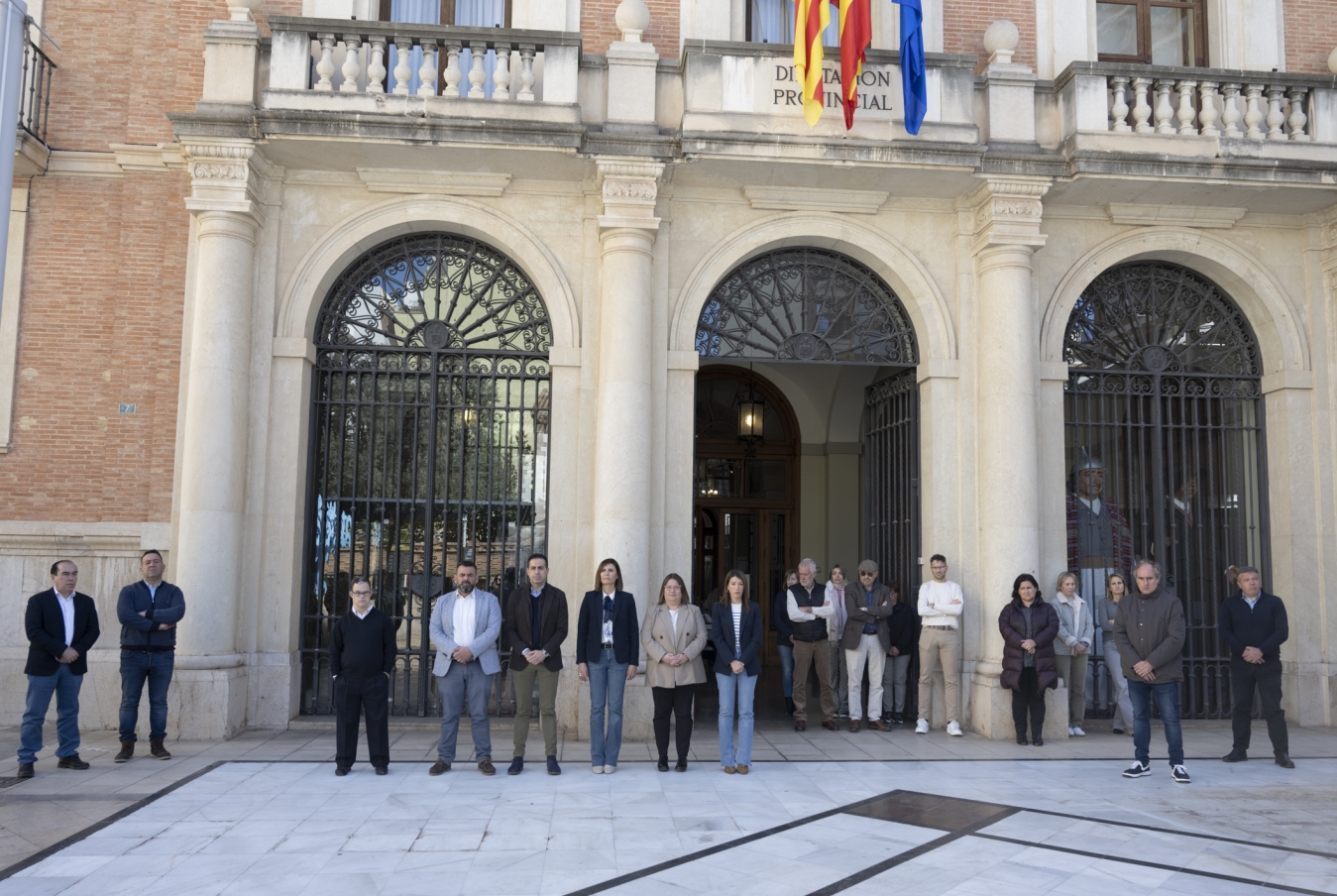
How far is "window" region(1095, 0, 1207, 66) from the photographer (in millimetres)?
12008

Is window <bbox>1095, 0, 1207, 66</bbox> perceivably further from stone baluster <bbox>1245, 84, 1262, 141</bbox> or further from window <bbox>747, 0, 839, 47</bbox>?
window <bbox>747, 0, 839, 47</bbox>

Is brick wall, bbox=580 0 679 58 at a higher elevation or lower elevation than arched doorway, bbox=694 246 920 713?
higher

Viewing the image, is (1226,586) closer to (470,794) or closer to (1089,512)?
(1089,512)

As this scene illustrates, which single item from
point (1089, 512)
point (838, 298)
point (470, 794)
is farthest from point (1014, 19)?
point (470, 794)

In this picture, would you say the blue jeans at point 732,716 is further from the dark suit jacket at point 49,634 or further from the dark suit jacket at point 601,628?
the dark suit jacket at point 49,634

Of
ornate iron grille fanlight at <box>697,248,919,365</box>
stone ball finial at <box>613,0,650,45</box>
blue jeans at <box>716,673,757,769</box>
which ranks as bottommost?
blue jeans at <box>716,673,757,769</box>

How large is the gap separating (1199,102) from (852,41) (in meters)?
3.99

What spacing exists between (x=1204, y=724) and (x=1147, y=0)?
27.7 feet

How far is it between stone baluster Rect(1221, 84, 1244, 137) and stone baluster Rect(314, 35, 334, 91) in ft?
29.5

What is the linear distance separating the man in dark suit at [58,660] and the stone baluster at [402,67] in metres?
5.16

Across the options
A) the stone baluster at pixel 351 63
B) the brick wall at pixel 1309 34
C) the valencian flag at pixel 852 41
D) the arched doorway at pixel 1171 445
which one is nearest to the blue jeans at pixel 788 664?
the arched doorway at pixel 1171 445

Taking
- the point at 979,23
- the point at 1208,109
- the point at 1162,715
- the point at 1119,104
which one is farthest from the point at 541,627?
the point at 1208,109

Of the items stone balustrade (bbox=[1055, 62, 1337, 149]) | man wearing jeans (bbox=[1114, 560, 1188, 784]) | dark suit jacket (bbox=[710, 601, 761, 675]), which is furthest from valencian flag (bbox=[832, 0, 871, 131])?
man wearing jeans (bbox=[1114, 560, 1188, 784])

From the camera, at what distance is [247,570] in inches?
388
